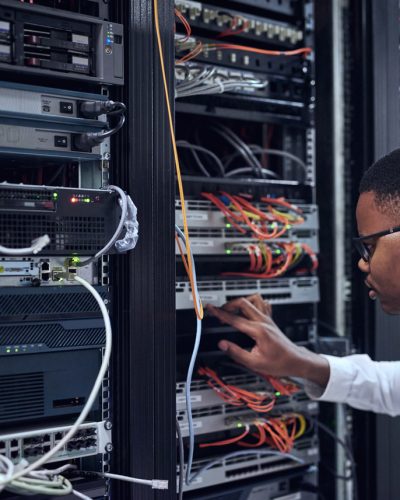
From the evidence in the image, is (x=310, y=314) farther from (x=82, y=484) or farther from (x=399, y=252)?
(x=82, y=484)

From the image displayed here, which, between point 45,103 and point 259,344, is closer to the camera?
point 45,103

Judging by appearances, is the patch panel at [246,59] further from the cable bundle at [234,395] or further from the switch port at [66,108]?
the cable bundle at [234,395]

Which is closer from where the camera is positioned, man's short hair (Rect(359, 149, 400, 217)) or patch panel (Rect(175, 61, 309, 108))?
man's short hair (Rect(359, 149, 400, 217))

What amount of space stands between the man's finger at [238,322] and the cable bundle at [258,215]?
0.21 metres

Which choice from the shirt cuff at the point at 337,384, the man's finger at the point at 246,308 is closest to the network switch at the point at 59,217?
the man's finger at the point at 246,308

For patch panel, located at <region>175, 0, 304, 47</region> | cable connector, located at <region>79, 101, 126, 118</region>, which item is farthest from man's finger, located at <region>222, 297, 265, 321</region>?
patch panel, located at <region>175, 0, 304, 47</region>

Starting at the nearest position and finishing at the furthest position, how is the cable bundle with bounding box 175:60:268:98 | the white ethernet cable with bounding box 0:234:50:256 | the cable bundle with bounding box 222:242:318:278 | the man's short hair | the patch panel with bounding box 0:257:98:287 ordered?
the white ethernet cable with bounding box 0:234:50:256 < the patch panel with bounding box 0:257:98:287 < the man's short hair < the cable bundle with bounding box 175:60:268:98 < the cable bundle with bounding box 222:242:318:278

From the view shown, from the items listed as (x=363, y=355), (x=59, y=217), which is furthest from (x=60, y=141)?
(x=363, y=355)

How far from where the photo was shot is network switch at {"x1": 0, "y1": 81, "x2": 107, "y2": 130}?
1.04 meters

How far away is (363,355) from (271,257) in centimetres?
37

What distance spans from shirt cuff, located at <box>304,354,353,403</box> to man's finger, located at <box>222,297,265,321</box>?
25 centimetres

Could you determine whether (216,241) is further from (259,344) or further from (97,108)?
(97,108)

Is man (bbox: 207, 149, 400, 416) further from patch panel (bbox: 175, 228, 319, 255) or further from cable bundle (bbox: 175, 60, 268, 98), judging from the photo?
cable bundle (bbox: 175, 60, 268, 98)

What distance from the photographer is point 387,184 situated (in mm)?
1308
